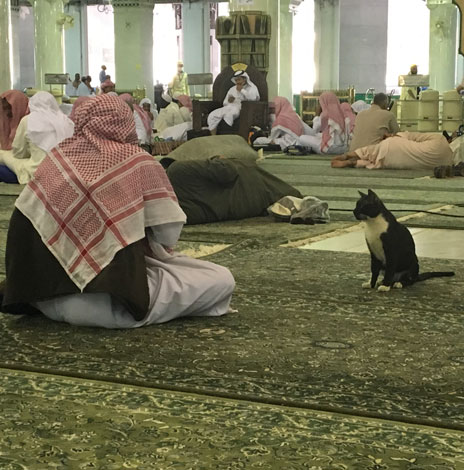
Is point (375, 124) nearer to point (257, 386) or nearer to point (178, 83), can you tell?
point (257, 386)

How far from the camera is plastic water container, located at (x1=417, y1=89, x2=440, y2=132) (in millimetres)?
15258

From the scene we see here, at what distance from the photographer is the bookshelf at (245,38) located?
45.3ft

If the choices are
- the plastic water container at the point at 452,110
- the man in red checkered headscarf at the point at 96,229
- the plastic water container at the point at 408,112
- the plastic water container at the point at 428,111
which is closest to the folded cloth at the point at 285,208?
the man in red checkered headscarf at the point at 96,229

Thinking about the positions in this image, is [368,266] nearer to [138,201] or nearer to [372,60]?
[138,201]

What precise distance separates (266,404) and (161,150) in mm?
9276

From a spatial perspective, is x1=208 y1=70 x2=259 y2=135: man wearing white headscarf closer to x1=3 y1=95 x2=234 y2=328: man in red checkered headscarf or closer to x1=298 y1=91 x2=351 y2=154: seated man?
x1=298 y1=91 x2=351 y2=154: seated man

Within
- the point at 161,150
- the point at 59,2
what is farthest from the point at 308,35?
the point at 161,150

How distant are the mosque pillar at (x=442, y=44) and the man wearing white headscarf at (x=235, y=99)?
22.4ft

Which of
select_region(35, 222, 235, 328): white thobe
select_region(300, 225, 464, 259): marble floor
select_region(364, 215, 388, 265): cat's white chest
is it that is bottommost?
select_region(300, 225, 464, 259): marble floor

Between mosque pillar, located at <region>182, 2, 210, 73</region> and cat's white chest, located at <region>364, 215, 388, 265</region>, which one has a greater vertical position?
mosque pillar, located at <region>182, 2, 210, 73</region>

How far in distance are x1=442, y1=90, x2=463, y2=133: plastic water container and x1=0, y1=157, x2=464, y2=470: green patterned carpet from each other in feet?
37.2

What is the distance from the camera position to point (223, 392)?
8.38 ft

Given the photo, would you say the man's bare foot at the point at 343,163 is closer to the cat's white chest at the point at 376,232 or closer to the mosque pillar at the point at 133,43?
the cat's white chest at the point at 376,232

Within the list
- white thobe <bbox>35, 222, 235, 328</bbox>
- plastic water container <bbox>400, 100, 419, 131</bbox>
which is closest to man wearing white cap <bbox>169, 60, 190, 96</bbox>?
plastic water container <bbox>400, 100, 419, 131</bbox>
